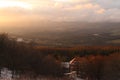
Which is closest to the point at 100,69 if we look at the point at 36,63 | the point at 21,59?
the point at 36,63

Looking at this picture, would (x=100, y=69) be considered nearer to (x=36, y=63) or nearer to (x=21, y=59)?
(x=36, y=63)

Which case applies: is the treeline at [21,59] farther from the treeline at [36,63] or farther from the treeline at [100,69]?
the treeline at [100,69]

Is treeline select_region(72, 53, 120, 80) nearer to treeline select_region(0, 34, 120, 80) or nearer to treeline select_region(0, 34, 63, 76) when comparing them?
treeline select_region(0, 34, 120, 80)

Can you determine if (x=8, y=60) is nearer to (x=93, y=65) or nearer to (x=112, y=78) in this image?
(x=112, y=78)

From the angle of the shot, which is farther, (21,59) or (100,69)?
(100,69)

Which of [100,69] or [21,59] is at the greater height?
[21,59]

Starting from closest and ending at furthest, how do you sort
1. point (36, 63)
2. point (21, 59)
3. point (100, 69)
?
point (21, 59) < point (36, 63) < point (100, 69)

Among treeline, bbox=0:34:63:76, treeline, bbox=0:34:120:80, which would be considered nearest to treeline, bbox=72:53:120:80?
treeline, bbox=0:34:120:80

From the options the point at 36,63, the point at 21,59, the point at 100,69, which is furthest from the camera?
the point at 100,69

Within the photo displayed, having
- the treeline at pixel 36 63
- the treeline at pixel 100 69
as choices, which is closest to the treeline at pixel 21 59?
the treeline at pixel 36 63
